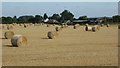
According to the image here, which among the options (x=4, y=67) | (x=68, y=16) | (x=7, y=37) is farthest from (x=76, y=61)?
(x=68, y=16)

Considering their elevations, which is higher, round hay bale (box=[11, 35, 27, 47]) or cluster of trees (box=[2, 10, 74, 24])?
round hay bale (box=[11, 35, 27, 47])

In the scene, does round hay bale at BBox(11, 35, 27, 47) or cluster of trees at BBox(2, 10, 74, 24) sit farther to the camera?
cluster of trees at BBox(2, 10, 74, 24)

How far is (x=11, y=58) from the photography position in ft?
52.9

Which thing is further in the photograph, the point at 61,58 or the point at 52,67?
the point at 61,58

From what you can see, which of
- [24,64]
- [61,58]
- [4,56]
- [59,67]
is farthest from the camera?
[4,56]

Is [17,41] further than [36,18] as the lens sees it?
No

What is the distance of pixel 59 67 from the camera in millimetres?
13078

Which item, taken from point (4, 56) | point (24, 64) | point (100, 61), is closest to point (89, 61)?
point (100, 61)

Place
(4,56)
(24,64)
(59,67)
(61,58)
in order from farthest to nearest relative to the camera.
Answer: (4,56)
(61,58)
(24,64)
(59,67)

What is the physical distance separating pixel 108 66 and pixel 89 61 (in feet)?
5.06

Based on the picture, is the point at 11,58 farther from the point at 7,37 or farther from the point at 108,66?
the point at 7,37

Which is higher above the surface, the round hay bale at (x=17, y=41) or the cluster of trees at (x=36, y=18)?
the round hay bale at (x=17, y=41)

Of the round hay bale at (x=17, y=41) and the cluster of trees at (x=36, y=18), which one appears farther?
the cluster of trees at (x=36, y=18)

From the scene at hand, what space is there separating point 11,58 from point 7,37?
1500cm
